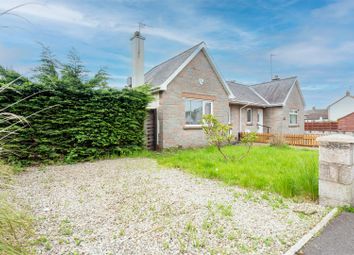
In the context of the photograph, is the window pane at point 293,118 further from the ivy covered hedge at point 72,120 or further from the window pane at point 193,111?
the ivy covered hedge at point 72,120

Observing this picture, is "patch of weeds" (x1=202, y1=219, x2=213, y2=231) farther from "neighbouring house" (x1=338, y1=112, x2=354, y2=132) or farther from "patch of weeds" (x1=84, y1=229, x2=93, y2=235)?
"neighbouring house" (x1=338, y1=112, x2=354, y2=132)

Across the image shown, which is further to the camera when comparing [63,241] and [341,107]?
[341,107]

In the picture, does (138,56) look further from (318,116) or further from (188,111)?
(318,116)

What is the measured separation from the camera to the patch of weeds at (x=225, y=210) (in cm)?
356

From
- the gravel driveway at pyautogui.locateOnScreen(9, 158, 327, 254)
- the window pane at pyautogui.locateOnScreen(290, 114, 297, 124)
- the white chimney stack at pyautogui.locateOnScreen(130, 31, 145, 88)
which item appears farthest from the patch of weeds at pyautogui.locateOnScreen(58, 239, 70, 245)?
the window pane at pyautogui.locateOnScreen(290, 114, 297, 124)

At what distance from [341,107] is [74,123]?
5223cm

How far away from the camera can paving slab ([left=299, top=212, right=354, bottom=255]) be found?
2.51 meters

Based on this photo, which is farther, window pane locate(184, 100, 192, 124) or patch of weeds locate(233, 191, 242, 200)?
window pane locate(184, 100, 192, 124)

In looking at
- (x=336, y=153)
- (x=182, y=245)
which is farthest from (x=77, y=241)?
(x=336, y=153)

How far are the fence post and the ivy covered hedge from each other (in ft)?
24.8

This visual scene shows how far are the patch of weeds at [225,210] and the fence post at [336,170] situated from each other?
198 centimetres

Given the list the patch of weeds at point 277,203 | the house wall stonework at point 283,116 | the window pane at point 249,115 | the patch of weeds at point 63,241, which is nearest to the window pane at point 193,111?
the window pane at point 249,115

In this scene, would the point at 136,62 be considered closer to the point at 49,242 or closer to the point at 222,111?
the point at 222,111

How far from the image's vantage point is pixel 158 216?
352cm
